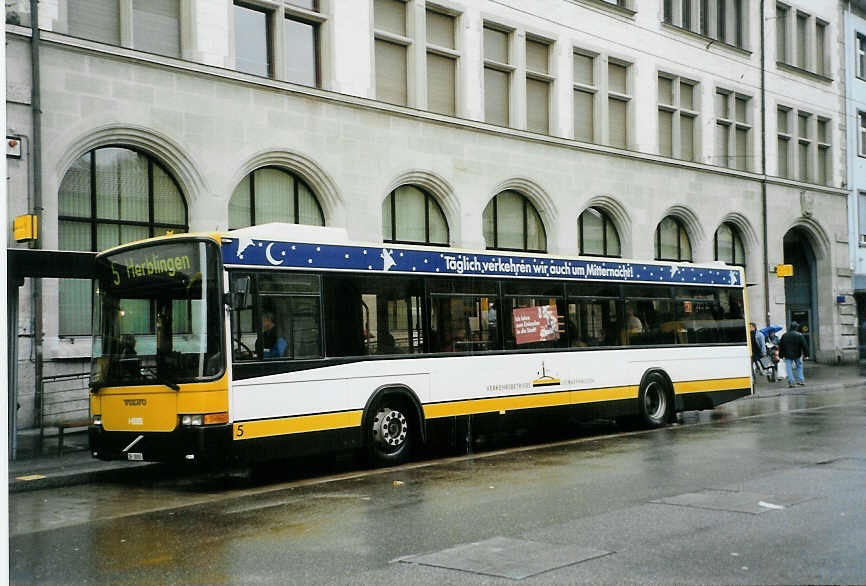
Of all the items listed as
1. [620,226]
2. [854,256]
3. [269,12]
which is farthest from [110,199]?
[854,256]

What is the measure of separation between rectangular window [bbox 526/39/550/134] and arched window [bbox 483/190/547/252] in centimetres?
204

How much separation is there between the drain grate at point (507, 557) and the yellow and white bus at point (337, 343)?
4593mm

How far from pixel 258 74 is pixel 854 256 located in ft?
89.4

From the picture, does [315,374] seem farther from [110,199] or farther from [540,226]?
[540,226]

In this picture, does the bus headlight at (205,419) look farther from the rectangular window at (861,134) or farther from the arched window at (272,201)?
the rectangular window at (861,134)

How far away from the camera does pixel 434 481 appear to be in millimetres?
11344

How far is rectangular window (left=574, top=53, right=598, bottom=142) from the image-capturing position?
90.4 ft

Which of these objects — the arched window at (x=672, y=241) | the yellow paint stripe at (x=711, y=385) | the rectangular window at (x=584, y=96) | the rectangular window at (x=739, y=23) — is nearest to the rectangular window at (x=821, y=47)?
the rectangular window at (x=739, y=23)

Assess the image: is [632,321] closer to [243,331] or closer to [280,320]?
[280,320]

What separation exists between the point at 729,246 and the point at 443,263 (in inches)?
845

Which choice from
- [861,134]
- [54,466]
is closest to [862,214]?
[861,134]

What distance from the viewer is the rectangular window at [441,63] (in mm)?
23516

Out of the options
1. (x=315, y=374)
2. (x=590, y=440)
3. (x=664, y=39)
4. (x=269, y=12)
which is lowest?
(x=590, y=440)

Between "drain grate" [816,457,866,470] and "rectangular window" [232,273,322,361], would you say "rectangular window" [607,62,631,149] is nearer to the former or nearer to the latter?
"drain grate" [816,457,866,470]
